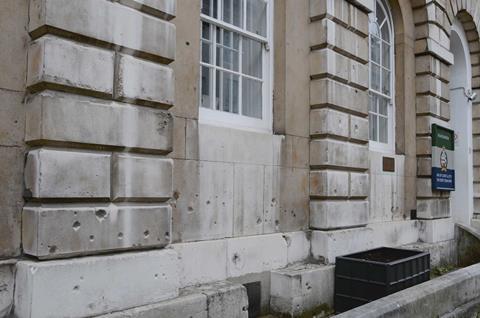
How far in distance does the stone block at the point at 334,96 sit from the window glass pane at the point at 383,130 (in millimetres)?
2109

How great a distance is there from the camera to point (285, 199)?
675 cm

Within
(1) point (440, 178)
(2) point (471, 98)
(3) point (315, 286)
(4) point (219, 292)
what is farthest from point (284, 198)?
(2) point (471, 98)

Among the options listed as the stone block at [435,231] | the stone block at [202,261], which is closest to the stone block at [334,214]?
the stone block at [202,261]

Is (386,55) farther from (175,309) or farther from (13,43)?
(13,43)

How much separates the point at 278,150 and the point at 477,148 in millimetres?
9712

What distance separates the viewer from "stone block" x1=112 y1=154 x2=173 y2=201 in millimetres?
4379

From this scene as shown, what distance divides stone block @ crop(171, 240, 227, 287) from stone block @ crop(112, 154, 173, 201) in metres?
0.70

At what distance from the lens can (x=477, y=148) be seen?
14.0 meters

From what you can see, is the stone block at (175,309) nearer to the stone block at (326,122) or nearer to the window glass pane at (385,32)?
the stone block at (326,122)

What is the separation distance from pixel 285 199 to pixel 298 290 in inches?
49.6

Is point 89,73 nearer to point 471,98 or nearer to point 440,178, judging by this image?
point 440,178

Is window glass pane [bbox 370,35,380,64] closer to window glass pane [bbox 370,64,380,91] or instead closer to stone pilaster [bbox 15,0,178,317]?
window glass pane [bbox 370,64,380,91]

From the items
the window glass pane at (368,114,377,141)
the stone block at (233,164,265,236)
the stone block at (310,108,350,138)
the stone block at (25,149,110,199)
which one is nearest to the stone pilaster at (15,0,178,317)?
the stone block at (25,149,110,199)

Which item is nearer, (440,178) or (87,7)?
(87,7)
